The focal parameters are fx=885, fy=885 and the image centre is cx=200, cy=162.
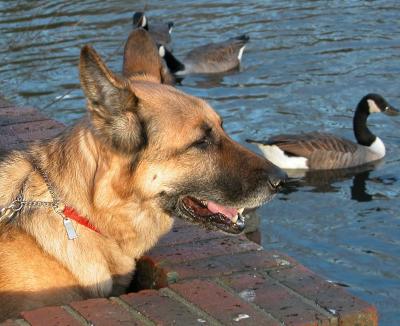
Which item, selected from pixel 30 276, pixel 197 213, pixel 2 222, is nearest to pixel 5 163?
pixel 2 222

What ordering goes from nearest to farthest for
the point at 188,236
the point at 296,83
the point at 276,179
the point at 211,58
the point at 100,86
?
the point at 100,86
the point at 276,179
the point at 188,236
the point at 296,83
the point at 211,58

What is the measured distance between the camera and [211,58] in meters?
14.5

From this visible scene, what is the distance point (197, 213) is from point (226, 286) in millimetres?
519

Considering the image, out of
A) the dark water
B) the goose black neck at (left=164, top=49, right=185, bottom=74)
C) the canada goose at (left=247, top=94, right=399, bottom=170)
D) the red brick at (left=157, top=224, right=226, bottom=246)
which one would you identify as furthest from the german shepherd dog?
the goose black neck at (left=164, top=49, right=185, bottom=74)

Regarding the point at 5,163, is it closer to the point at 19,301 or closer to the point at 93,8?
the point at 19,301

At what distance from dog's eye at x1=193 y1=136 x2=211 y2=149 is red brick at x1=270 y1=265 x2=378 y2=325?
2.15 ft

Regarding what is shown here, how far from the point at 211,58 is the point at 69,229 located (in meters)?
10.7

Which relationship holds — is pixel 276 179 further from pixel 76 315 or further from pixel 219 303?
pixel 76 315

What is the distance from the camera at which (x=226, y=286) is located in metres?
3.79

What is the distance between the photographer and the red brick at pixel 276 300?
3457 mm

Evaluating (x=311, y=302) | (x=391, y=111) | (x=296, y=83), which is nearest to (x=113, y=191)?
(x=311, y=302)

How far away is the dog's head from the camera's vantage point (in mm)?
3936

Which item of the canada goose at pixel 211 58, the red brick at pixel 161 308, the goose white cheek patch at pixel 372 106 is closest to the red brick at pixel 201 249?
the red brick at pixel 161 308

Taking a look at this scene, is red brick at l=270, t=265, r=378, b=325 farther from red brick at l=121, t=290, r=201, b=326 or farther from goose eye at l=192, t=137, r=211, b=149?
goose eye at l=192, t=137, r=211, b=149
